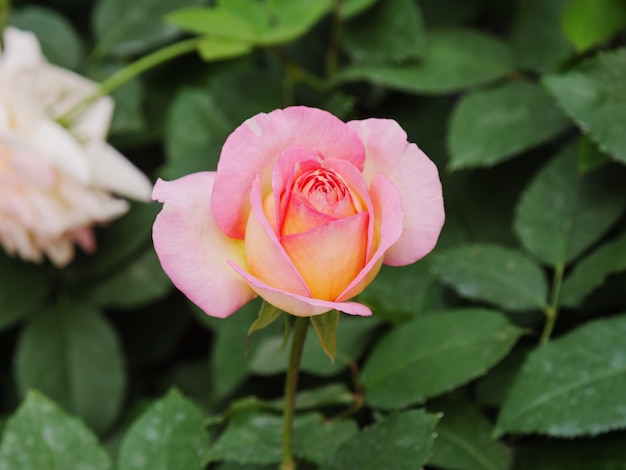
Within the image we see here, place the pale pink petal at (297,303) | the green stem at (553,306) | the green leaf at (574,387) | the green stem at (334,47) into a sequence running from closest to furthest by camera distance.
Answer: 1. the pale pink petal at (297,303)
2. the green leaf at (574,387)
3. the green stem at (553,306)
4. the green stem at (334,47)

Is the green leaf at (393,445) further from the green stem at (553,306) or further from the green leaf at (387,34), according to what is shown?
the green leaf at (387,34)

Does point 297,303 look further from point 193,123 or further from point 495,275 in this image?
point 193,123

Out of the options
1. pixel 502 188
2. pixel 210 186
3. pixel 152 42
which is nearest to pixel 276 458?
pixel 210 186

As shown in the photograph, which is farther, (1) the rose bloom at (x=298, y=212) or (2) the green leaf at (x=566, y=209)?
(2) the green leaf at (x=566, y=209)

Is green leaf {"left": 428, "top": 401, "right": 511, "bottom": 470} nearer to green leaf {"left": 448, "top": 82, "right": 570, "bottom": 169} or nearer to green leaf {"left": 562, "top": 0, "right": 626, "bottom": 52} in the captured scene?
green leaf {"left": 448, "top": 82, "right": 570, "bottom": 169}

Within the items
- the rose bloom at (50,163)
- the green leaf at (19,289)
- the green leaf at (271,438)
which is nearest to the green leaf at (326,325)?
the green leaf at (271,438)

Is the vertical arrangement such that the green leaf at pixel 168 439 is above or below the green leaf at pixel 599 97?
below

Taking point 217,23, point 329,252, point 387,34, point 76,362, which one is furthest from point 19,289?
point 329,252
